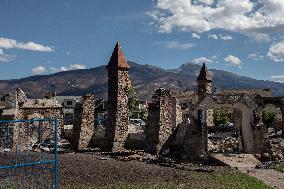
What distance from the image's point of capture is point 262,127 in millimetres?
25828

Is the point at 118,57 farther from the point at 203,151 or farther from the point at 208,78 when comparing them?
the point at 208,78

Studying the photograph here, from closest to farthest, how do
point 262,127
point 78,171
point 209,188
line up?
point 209,188
point 78,171
point 262,127

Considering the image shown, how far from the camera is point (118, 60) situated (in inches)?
1164

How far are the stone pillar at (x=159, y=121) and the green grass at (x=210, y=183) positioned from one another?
7.85 meters

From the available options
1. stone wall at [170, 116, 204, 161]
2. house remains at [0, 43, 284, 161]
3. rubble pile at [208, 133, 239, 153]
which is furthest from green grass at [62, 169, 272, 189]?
rubble pile at [208, 133, 239, 153]

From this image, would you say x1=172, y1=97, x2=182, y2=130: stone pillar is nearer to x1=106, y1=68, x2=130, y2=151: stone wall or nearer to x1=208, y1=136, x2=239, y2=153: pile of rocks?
x1=208, y1=136, x2=239, y2=153: pile of rocks

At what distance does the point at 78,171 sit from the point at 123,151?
7.88 metres

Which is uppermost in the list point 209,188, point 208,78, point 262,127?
point 208,78

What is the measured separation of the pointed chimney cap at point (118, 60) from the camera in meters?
29.4

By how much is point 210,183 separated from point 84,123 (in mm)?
14962

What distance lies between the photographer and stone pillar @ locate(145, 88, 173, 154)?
26547 mm

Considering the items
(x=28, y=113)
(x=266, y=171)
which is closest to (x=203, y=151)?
(x=266, y=171)

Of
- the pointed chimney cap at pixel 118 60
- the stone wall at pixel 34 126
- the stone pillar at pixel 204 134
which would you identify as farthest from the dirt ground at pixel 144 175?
the stone wall at pixel 34 126

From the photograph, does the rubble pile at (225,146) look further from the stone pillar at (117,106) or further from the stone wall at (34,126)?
the stone wall at (34,126)
